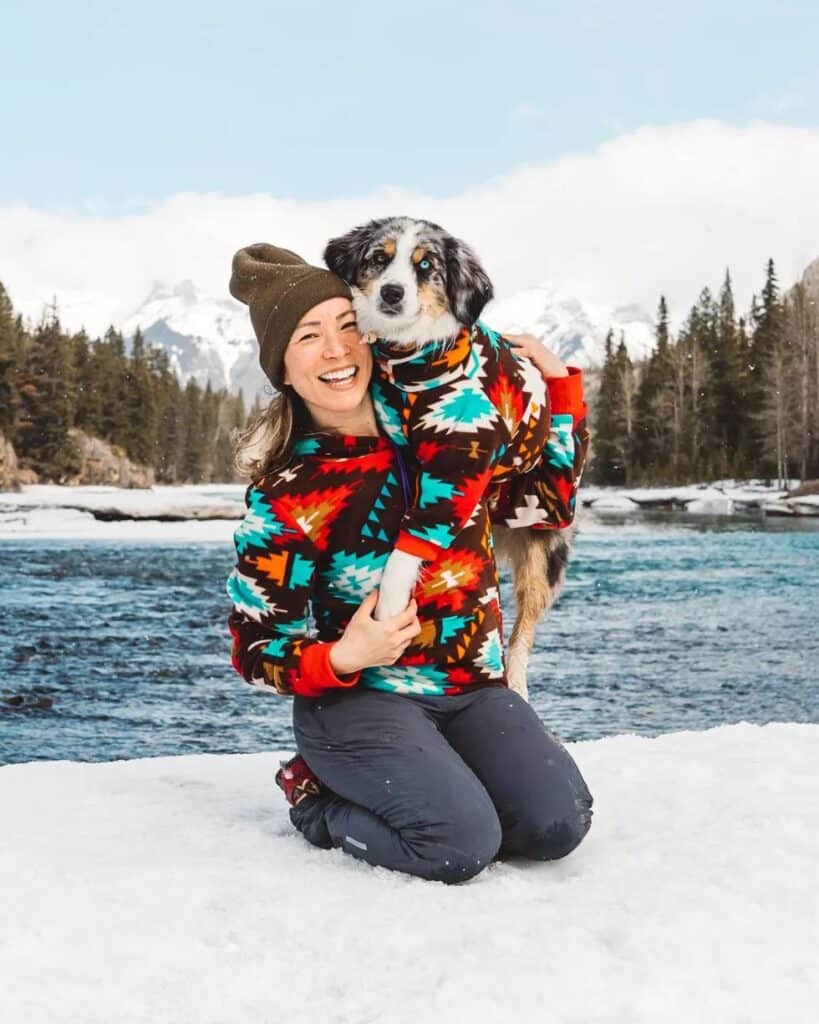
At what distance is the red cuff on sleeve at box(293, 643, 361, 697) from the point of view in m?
2.71

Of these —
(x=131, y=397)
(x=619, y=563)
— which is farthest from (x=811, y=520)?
(x=131, y=397)

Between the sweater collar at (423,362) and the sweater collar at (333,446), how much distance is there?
205mm

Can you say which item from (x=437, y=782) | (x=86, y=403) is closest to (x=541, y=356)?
(x=437, y=782)

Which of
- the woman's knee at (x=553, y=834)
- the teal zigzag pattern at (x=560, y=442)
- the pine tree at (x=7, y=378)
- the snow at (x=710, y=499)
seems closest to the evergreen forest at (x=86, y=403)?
the pine tree at (x=7, y=378)

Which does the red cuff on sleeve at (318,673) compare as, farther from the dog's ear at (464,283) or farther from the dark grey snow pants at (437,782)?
the dog's ear at (464,283)

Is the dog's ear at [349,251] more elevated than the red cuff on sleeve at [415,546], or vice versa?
the dog's ear at [349,251]

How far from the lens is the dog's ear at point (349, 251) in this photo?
3.03 metres

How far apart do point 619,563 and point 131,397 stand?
46.7 m

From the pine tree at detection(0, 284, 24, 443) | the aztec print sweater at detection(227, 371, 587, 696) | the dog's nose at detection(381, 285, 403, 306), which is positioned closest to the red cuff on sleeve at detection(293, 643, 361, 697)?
the aztec print sweater at detection(227, 371, 587, 696)

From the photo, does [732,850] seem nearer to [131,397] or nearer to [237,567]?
[237,567]

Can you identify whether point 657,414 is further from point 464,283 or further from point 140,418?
point 464,283

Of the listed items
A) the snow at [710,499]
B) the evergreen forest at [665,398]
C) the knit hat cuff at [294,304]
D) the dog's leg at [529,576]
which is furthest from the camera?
the evergreen forest at [665,398]

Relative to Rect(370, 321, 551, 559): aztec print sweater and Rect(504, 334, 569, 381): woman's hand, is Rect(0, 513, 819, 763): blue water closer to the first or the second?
Rect(504, 334, 569, 381): woman's hand

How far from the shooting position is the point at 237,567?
2842mm
